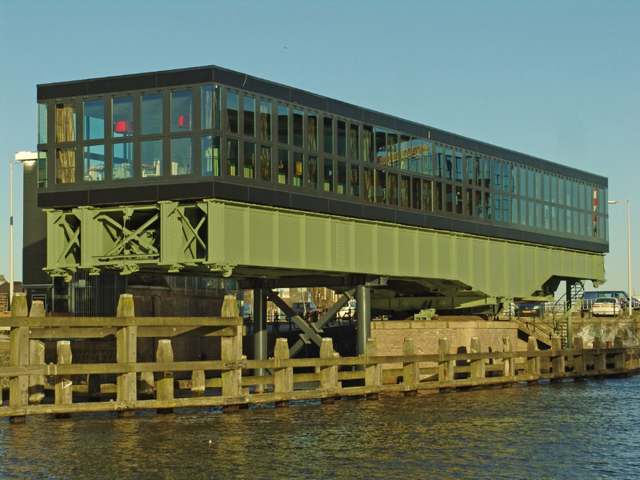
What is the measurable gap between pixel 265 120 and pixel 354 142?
5.61 metres

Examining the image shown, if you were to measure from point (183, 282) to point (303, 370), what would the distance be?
7942 mm

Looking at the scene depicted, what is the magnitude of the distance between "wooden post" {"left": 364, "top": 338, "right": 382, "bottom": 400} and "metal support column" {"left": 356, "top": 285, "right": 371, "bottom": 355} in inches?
199

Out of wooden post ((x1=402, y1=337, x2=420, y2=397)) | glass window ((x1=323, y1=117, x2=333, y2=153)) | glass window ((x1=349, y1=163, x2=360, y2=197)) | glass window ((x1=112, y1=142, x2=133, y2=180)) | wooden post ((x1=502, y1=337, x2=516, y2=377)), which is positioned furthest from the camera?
wooden post ((x1=502, y1=337, x2=516, y2=377))

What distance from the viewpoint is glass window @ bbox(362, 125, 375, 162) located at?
154 ft

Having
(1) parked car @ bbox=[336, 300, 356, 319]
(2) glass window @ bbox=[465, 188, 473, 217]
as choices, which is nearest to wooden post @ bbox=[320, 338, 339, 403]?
(1) parked car @ bbox=[336, 300, 356, 319]

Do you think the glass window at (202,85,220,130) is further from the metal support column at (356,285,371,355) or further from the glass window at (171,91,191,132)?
the metal support column at (356,285,371,355)

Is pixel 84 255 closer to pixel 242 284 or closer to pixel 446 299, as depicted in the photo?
pixel 242 284

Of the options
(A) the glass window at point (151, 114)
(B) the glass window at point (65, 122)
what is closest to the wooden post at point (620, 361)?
(A) the glass window at point (151, 114)

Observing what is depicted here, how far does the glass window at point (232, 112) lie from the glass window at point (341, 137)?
240 inches

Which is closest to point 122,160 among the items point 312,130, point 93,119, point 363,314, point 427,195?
point 93,119

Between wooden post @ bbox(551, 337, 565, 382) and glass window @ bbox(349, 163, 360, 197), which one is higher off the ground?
glass window @ bbox(349, 163, 360, 197)

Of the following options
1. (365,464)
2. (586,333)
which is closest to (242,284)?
(365,464)

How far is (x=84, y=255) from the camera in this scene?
41062mm

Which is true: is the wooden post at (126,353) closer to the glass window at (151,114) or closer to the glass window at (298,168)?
the glass window at (151,114)
